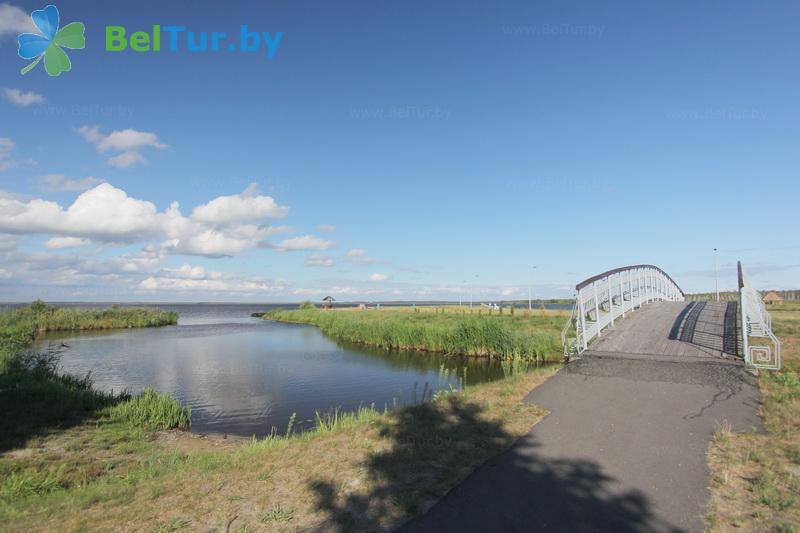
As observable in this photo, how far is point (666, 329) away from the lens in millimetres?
14430

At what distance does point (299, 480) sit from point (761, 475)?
16.9 ft

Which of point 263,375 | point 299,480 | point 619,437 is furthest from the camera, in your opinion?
point 263,375

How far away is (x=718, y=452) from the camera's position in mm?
5734

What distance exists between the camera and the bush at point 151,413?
12.4 meters

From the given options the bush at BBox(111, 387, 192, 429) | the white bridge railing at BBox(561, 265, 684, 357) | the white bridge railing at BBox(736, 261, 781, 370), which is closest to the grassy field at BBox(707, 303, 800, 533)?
the white bridge railing at BBox(736, 261, 781, 370)

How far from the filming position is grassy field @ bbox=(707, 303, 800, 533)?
4133mm

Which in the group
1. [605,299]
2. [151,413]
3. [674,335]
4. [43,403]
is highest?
[605,299]

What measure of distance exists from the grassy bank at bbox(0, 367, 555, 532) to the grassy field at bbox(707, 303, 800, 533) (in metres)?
2.43

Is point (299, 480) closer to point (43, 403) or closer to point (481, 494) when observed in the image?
point (481, 494)

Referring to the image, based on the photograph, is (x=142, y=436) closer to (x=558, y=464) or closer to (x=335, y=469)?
(x=335, y=469)

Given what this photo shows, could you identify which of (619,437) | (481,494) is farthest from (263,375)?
(481,494)

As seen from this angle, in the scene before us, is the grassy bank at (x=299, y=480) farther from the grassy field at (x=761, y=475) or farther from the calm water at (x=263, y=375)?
the calm water at (x=263, y=375)

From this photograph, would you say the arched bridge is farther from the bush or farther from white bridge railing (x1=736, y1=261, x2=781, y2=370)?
the bush

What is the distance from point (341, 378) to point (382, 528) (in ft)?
58.3
